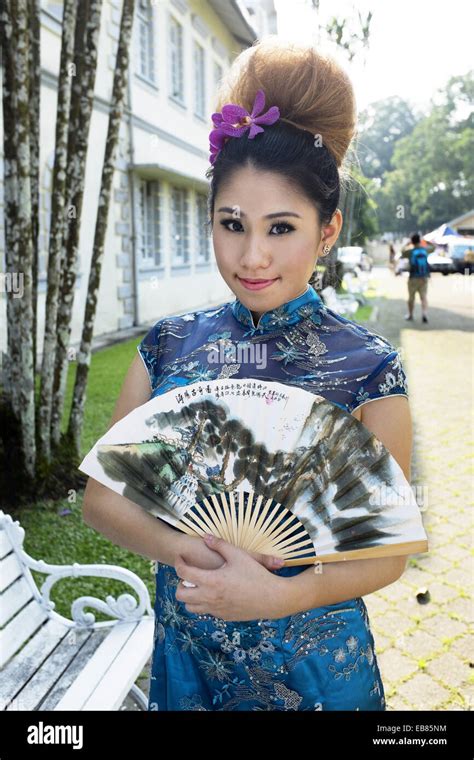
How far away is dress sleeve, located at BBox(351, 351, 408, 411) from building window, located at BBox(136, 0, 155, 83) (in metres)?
11.0

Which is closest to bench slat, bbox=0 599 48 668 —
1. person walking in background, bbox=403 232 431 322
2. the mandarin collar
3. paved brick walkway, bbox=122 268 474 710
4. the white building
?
paved brick walkway, bbox=122 268 474 710

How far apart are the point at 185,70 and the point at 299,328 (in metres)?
13.5

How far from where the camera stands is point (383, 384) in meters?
1.24

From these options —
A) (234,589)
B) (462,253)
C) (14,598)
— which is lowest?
(14,598)

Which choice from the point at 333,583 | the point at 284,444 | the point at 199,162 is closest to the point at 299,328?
the point at 284,444

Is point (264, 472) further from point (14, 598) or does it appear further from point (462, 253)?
point (462, 253)

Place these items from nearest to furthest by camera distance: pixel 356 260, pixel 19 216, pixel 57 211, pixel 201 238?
pixel 19 216 → pixel 57 211 → pixel 201 238 → pixel 356 260

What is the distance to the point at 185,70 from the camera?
1338cm

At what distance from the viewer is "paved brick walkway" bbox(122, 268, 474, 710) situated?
2875 millimetres

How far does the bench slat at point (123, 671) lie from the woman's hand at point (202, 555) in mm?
1094

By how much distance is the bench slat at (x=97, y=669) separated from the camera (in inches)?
82.2

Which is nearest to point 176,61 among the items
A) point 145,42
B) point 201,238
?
point 145,42

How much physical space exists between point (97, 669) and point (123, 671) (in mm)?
87

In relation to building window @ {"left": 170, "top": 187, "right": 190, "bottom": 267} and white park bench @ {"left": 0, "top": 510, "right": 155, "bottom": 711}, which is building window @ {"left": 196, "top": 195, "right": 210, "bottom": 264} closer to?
building window @ {"left": 170, "top": 187, "right": 190, "bottom": 267}
